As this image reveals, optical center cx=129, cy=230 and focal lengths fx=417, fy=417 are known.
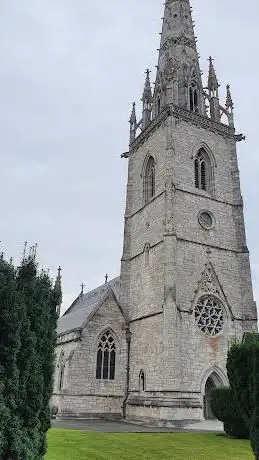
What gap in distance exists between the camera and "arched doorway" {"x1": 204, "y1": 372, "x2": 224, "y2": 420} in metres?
24.0

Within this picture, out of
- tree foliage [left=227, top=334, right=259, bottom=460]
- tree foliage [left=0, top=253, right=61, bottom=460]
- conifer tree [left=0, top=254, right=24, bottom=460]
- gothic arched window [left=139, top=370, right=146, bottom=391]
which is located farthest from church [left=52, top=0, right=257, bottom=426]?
conifer tree [left=0, top=254, right=24, bottom=460]

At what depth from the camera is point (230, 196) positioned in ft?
97.3

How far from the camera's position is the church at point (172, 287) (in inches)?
921

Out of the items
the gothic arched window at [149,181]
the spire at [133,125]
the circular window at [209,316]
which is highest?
the spire at [133,125]

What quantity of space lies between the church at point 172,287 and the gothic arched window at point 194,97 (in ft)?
0.30

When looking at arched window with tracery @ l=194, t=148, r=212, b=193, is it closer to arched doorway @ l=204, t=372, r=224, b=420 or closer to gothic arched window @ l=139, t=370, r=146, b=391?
arched doorway @ l=204, t=372, r=224, b=420

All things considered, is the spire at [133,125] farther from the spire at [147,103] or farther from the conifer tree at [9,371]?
the conifer tree at [9,371]

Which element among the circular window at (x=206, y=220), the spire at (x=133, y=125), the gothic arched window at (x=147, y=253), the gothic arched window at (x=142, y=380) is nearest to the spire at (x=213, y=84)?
the spire at (x=133, y=125)

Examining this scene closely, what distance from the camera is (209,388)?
24750 mm

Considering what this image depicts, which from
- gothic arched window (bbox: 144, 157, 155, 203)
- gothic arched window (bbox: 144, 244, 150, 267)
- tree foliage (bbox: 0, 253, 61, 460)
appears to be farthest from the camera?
gothic arched window (bbox: 144, 157, 155, 203)

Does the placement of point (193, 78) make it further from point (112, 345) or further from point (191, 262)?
point (112, 345)

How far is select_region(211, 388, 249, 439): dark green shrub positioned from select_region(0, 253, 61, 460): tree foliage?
10.9 meters

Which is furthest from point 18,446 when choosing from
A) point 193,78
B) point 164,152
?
point 193,78

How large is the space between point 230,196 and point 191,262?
22.2 feet
